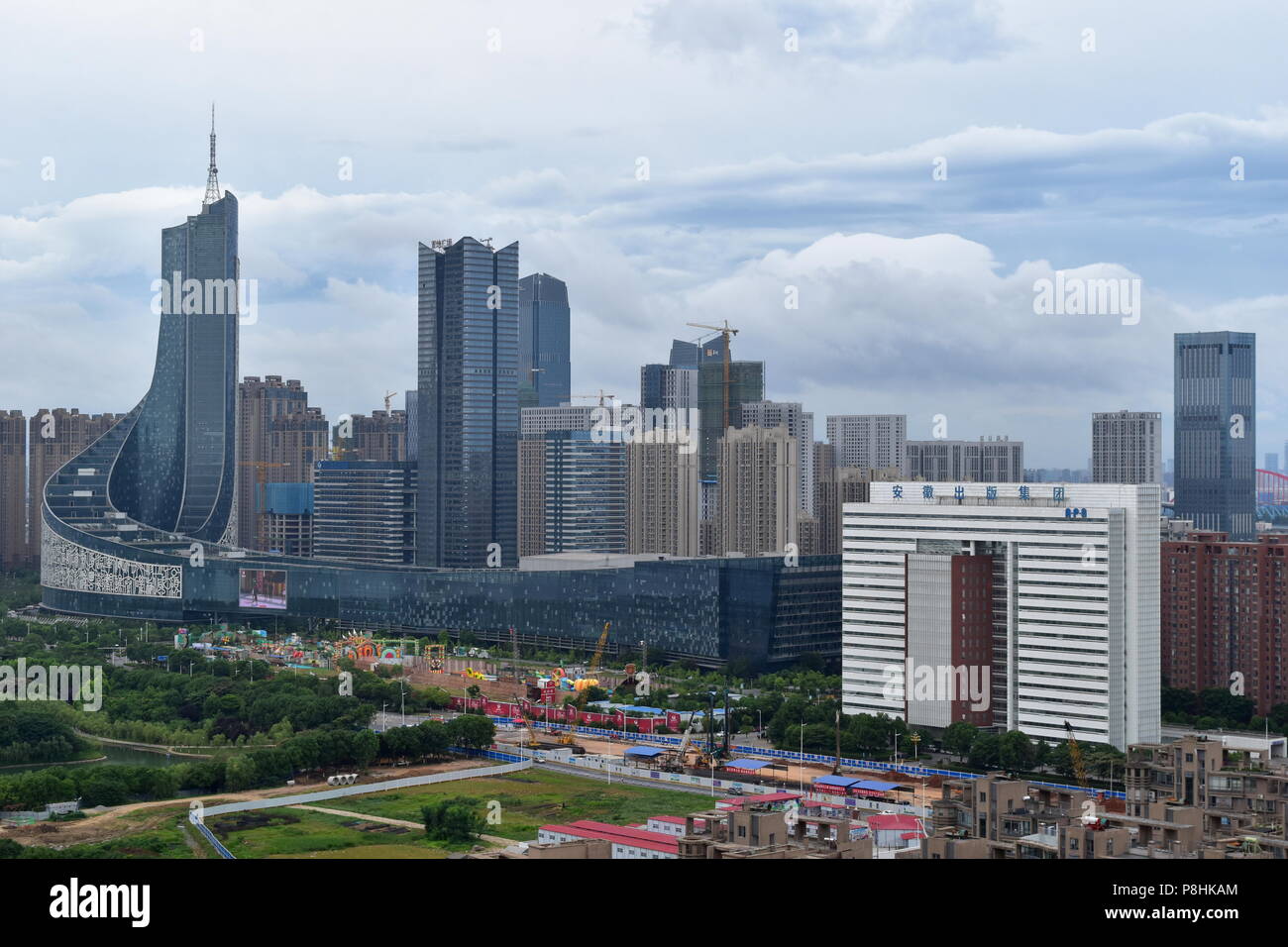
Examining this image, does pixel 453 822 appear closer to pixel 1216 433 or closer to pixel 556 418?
pixel 1216 433

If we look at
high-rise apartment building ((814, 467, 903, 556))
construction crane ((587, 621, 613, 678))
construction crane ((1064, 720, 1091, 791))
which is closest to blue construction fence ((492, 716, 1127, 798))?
construction crane ((1064, 720, 1091, 791))

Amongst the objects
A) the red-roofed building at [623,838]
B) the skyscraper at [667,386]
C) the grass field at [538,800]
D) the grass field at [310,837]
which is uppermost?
the skyscraper at [667,386]

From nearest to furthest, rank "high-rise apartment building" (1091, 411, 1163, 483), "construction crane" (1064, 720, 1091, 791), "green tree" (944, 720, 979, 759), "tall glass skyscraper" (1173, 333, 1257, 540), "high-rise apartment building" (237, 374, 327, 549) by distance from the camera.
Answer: "construction crane" (1064, 720, 1091, 791)
"green tree" (944, 720, 979, 759)
"tall glass skyscraper" (1173, 333, 1257, 540)
"high-rise apartment building" (1091, 411, 1163, 483)
"high-rise apartment building" (237, 374, 327, 549)

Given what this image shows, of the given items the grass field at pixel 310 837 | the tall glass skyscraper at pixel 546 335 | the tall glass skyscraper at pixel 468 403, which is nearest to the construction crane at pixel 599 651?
the tall glass skyscraper at pixel 468 403

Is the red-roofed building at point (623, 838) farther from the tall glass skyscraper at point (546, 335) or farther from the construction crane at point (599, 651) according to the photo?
the tall glass skyscraper at point (546, 335)

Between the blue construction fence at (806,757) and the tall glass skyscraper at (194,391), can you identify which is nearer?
the blue construction fence at (806,757)

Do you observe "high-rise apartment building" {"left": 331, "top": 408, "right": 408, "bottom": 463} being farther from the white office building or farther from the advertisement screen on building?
the white office building
